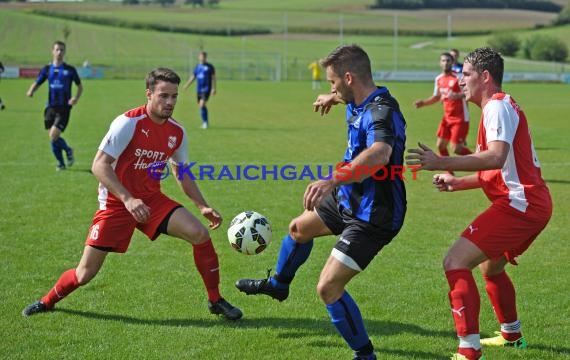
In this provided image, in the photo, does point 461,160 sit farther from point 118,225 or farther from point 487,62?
point 118,225

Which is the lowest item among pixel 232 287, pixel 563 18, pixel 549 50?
pixel 549 50

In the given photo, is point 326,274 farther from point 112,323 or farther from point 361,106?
point 112,323

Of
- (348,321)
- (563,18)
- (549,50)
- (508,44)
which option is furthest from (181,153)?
(563,18)

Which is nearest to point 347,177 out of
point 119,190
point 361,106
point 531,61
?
point 361,106

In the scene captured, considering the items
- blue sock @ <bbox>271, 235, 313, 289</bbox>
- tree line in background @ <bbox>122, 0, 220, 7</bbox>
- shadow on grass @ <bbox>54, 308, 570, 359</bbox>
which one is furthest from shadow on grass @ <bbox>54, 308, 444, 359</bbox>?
tree line in background @ <bbox>122, 0, 220, 7</bbox>

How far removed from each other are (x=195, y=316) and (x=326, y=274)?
169 cm

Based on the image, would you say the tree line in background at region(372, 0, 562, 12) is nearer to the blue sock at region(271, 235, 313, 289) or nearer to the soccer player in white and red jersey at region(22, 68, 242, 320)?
the soccer player in white and red jersey at region(22, 68, 242, 320)

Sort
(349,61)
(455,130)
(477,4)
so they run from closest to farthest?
(349,61) < (455,130) < (477,4)

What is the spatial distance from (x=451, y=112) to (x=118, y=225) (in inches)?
368

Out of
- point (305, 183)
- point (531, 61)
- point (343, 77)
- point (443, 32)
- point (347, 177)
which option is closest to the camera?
point (347, 177)

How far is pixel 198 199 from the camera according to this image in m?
6.02

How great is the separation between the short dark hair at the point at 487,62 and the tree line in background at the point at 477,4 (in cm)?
9628

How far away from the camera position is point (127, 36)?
80.3 m

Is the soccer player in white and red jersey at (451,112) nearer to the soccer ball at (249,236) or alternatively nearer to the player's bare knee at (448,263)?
the soccer ball at (249,236)
